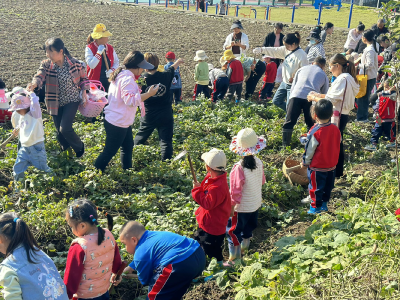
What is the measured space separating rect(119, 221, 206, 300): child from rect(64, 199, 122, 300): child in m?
0.19

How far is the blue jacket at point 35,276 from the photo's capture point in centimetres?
285

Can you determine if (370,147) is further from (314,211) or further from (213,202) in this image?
(213,202)

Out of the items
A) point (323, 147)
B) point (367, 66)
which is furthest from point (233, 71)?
point (323, 147)

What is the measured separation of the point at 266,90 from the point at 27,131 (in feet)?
20.8

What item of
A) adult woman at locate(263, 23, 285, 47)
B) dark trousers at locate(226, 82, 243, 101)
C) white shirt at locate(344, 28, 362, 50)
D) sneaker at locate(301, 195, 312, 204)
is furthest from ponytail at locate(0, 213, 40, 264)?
white shirt at locate(344, 28, 362, 50)

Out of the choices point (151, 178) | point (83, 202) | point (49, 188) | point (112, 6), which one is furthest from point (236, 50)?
point (112, 6)

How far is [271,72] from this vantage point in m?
10.1

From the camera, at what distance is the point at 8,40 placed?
15422 mm

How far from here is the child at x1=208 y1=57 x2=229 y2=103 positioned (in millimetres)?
9336

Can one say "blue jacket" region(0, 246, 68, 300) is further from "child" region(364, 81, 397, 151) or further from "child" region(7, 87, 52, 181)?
"child" region(364, 81, 397, 151)

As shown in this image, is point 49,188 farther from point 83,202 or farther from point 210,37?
point 210,37

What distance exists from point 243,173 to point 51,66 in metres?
3.37

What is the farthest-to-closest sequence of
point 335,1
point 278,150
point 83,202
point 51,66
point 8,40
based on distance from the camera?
point 335,1 → point 8,40 → point 278,150 → point 51,66 → point 83,202

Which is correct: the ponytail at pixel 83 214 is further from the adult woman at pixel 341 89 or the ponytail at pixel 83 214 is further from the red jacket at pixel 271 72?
the red jacket at pixel 271 72
